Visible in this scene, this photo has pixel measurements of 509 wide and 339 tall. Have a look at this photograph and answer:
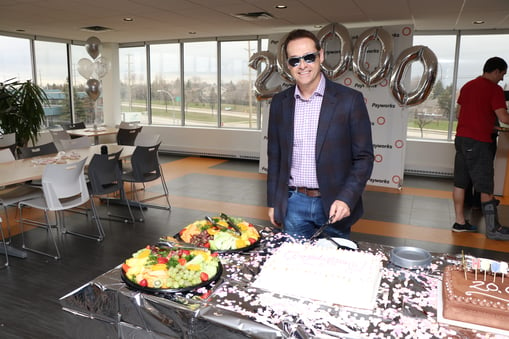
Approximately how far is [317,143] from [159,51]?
9311 mm

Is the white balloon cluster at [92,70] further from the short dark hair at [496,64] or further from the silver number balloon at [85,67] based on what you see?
the short dark hair at [496,64]

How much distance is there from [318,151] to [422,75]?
4.98 metres

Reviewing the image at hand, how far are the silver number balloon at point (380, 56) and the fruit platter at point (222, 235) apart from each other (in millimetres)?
5296

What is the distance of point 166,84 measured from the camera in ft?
35.0

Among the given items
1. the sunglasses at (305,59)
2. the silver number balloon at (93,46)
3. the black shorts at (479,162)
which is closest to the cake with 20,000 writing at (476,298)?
the sunglasses at (305,59)

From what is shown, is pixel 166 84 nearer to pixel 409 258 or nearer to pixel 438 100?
pixel 438 100

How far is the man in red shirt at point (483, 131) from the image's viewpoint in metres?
4.48

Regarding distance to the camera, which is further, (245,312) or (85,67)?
(85,67)

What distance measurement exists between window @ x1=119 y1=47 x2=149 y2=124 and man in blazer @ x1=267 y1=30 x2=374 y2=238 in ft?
30.6

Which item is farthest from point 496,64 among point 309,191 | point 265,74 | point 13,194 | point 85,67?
point 85,67

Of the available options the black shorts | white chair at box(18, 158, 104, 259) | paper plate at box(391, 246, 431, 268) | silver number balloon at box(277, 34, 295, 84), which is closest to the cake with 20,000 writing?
paper plate at box(391, 246, 431, 268)

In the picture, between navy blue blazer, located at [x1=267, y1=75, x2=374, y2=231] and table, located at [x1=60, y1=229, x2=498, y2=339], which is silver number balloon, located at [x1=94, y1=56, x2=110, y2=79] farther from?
table, located at [x1=60, y1=229, x2=498, y2=339]

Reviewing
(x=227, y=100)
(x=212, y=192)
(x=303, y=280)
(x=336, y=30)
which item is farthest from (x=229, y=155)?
(x=303, y=280)

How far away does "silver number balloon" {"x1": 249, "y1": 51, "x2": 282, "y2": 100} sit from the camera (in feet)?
24.6
